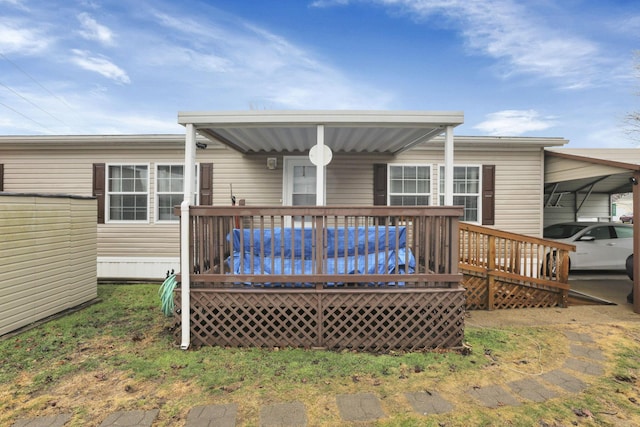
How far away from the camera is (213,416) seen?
7.26 feet

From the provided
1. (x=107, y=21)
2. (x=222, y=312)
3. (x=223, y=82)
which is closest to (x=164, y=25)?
(x=107, y=21)

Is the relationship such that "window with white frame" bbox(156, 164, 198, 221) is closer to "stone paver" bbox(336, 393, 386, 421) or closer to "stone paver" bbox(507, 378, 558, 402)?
"stone paver" bbox(336, 393, 386, 421)

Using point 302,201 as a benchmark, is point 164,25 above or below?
above

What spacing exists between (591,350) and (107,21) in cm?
1636

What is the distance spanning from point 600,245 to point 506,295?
378 cm

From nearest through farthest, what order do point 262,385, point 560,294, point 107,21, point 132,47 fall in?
1. point 262,385
2. point 560,294
3. point 107,21
4. point 132,47

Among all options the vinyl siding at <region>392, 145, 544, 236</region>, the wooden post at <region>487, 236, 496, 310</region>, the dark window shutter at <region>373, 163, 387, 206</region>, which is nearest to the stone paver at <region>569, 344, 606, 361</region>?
the wooden post at <region>487, 236, 496, 310</region>

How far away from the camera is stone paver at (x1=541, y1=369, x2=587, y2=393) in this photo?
8.64ft

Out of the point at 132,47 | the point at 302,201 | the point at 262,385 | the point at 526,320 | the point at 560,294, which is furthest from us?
the point at 132,47

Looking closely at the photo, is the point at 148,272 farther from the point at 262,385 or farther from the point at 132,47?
the point at 132,47

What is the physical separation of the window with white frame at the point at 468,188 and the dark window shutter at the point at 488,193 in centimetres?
11

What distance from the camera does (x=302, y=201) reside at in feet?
20.9

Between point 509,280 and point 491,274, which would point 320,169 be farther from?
point 509,280

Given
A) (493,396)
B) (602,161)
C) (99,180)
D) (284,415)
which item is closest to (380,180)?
(602,161)
